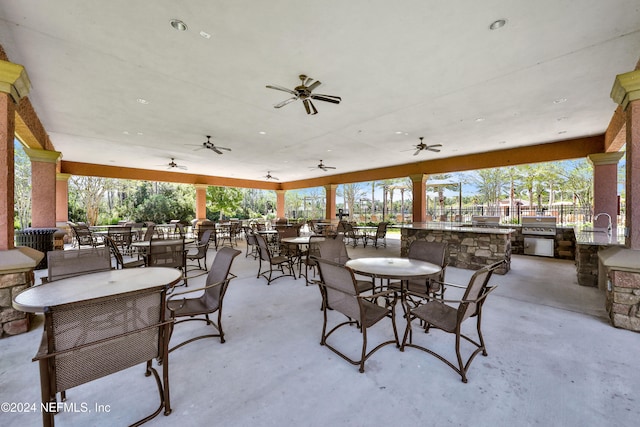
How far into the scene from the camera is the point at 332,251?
3.19m

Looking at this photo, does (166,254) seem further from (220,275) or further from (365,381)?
(365,381)

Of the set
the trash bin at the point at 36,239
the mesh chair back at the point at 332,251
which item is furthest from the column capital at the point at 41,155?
the mesh chair back at the point at 332,251

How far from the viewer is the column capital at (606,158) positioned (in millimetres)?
5641

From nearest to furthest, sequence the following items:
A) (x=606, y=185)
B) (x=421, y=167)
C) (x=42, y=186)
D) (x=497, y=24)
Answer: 1. (x=497, y=24)
2. (x=606, y=185)
3. (x=42, y=186)
4. (x=421, y=167)

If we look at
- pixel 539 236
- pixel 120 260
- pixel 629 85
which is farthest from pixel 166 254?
pixel 539 236

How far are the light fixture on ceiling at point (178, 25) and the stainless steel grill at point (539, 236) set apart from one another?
8.36 meters

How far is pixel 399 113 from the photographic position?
15.5 ft

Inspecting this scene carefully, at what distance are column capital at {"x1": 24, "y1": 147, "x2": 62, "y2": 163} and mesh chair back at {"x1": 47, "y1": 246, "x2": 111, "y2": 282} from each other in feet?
17.5

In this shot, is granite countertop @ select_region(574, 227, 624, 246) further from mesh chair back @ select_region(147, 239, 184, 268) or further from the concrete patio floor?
A: mesh chair back @ select_region(147, 239, 184, 268)

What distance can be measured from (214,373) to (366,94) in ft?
12.7

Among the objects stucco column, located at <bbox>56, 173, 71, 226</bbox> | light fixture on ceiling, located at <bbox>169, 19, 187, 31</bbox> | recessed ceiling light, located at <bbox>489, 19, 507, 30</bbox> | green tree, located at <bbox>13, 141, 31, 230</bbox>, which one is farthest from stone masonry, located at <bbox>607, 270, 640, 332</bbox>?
green tree, located at <bbox>13, 141, 31, 230</bbox>

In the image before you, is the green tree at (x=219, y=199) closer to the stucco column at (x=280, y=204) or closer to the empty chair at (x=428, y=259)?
→ the stucco column at (x=280, y=204)

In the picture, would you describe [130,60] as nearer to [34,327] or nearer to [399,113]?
[34,327]

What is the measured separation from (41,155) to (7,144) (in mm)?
4290
